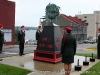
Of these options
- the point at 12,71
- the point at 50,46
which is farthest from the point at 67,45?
the point at 50,46

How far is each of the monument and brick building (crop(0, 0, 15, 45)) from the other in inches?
650

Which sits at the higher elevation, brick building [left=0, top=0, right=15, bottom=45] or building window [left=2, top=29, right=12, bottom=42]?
brick building [left=0, top=0, right=15, bottom=45]

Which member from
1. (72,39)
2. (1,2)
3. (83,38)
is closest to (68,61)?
(72,39)

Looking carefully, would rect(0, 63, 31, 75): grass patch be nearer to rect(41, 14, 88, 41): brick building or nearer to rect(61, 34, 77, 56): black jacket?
rect(61, 34, 77, 56): black jacket

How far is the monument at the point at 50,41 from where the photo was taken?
33.8 feet

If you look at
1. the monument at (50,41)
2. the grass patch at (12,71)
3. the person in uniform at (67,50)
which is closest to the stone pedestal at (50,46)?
the monument at (50,41)

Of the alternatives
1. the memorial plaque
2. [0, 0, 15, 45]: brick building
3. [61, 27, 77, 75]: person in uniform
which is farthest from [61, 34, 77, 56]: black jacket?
[0, 0, 15, 45]: brick building

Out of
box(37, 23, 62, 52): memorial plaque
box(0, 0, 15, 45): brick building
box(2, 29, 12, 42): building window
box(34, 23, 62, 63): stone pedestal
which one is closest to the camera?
box(34, 23, 62, 63): stone pedestal

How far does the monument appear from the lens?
33.8 feet

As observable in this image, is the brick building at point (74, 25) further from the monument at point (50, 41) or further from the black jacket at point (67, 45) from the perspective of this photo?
the black jacket at point (67, 45)

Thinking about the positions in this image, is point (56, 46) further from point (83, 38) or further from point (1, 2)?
point (83, 38)

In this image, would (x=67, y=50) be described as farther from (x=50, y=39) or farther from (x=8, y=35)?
Result: (x=8, y=35)

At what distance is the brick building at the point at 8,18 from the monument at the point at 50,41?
1652cm

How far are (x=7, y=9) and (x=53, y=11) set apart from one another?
1749 cm
